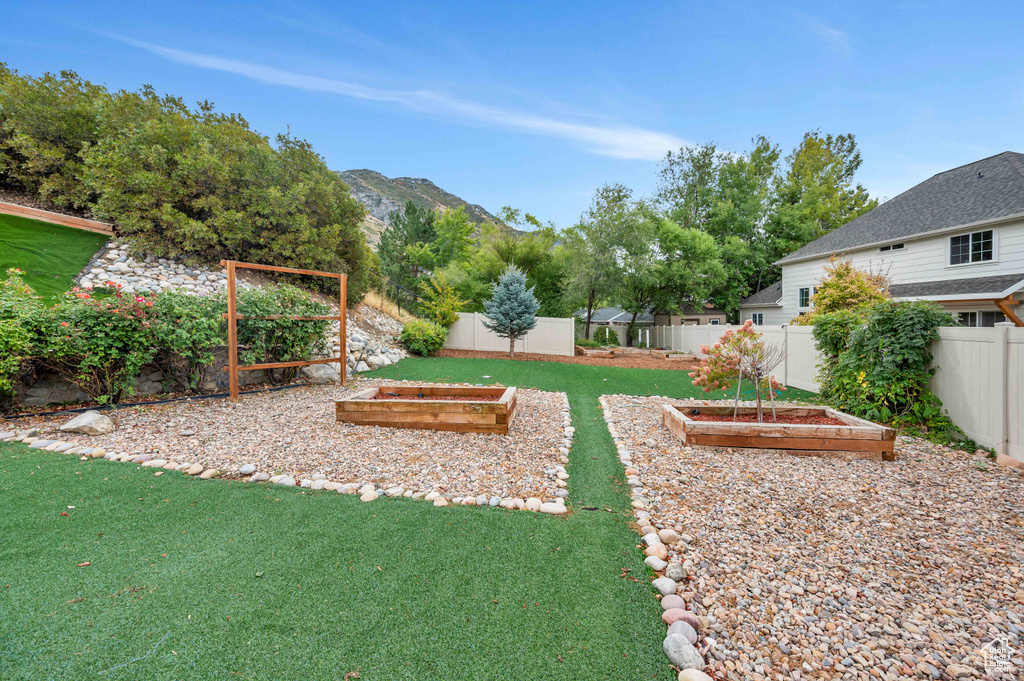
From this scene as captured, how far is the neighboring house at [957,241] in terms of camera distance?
355 inches

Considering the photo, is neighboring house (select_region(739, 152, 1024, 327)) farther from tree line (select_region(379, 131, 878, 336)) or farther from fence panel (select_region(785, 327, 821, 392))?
tree line (select_region(379, 131, 878, 336))

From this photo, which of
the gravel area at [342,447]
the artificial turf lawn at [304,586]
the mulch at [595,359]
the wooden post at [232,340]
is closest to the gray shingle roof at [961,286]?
the mulch at [595,359]

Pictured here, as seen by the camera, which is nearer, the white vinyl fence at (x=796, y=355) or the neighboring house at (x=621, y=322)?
the white vinyl fence at (x=796, y=355)

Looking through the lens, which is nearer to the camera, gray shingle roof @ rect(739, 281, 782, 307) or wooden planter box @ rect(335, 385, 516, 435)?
wooden planter box @ rect(335, 385, 516, 435)

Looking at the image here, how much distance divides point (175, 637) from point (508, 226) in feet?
57.6

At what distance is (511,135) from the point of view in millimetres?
12812

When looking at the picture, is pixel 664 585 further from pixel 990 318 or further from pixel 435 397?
pixel 990 318

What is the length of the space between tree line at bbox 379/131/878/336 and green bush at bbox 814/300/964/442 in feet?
33.7

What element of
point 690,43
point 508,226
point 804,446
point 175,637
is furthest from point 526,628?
point 508,226

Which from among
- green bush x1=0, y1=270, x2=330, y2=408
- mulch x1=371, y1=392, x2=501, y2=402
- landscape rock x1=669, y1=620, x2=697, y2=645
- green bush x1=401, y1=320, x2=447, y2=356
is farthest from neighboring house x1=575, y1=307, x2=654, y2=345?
landscape rock x1=669, y1=620, x2=697, y2=645

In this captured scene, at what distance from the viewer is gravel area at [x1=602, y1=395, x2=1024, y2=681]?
59.9 inches

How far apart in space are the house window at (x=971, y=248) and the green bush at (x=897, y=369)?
8.28 meters

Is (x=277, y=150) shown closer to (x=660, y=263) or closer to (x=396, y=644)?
(x=396, y=644)

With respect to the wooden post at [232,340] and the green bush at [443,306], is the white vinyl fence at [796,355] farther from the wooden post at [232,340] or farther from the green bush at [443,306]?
the wooden post at [232,340]
